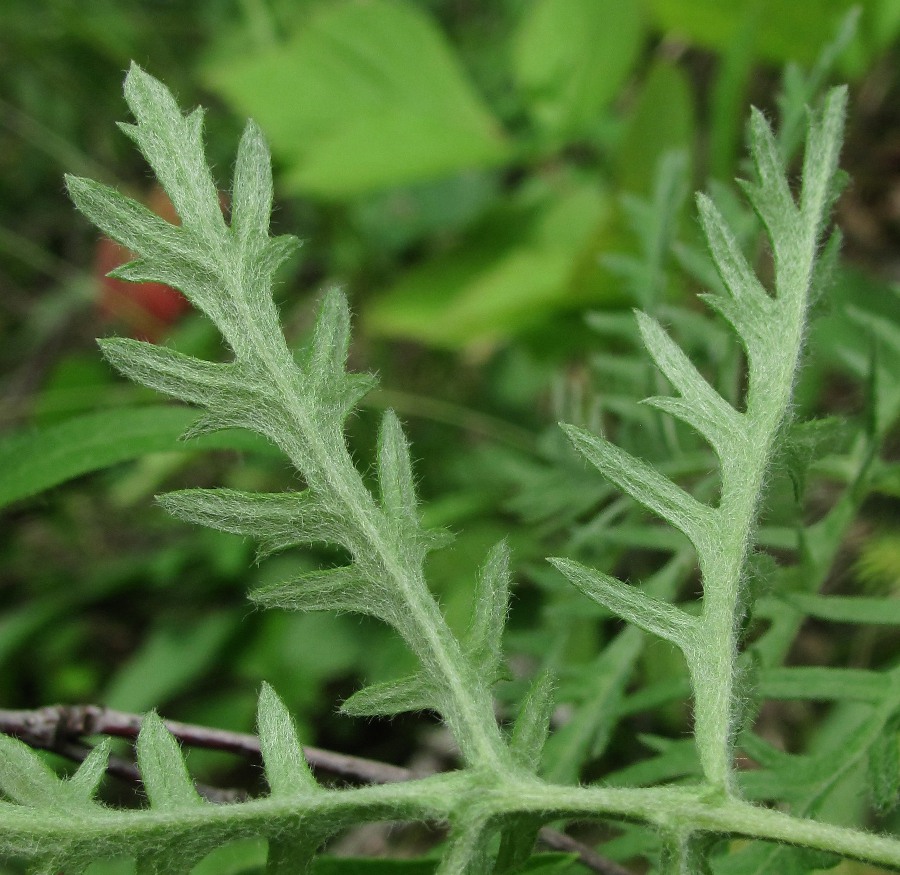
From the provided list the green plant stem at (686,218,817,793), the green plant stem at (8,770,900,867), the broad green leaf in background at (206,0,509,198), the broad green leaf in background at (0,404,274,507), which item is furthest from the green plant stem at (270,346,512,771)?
the broad green leaf in background at (206,0,509,198)

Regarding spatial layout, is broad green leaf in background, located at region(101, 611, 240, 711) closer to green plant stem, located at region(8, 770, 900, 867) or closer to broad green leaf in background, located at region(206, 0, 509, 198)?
broad green leaf in background, located at region(206, 0, 509, 198)

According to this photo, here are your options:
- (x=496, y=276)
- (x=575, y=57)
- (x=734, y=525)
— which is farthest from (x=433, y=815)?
(x=575, y=57)

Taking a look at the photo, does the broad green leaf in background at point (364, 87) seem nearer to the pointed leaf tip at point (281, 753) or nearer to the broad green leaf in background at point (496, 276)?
the broad green leaf in background at point (496, 276)

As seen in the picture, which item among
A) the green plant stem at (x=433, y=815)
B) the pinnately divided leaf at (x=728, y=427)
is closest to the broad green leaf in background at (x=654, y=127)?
the pinnately divided leaf at (x=728, y=427)

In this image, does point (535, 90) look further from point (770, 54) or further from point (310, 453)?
point (310, 453)

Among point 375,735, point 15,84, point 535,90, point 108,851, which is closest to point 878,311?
point 535,90

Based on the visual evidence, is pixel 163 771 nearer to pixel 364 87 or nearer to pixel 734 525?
pixel 734 525
